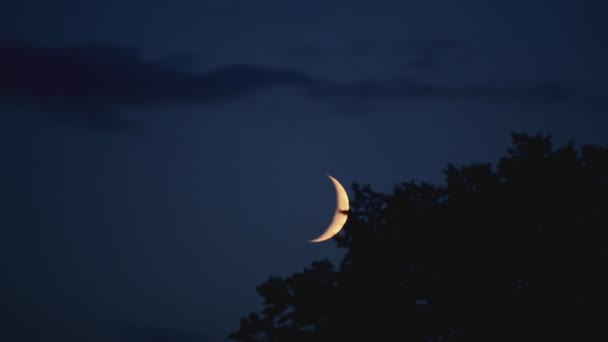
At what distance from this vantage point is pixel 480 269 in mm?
17141

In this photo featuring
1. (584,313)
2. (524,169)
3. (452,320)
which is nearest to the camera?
(584,313)

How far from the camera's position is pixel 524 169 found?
18.4 metres

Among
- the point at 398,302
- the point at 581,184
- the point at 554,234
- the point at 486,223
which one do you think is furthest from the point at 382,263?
the point at 581,184

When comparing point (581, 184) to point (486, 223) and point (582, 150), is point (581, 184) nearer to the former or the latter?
point (582, 150)

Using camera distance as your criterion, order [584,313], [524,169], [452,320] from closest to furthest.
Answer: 1. [584,313]
2. [452,320]
3. [524,169]

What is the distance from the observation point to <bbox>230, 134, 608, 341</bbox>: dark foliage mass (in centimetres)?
1656

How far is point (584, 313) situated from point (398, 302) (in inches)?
166

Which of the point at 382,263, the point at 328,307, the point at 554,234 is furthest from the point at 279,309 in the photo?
the point at 554,234

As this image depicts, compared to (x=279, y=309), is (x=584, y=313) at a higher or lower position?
lower

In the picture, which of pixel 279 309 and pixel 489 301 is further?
pixel 279 309

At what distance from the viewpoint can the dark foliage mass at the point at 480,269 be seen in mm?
16562

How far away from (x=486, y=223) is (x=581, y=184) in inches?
102

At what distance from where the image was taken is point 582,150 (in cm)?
1856

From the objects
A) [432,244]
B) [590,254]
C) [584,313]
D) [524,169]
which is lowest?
[584,313]
